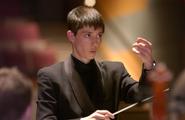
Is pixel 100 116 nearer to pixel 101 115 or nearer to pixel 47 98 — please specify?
pixel 101 115

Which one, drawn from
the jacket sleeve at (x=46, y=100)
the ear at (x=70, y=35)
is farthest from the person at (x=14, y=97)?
the ear at (x=70, y=35)

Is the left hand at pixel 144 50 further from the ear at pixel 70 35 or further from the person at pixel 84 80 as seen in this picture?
the ear at pixel 70 35

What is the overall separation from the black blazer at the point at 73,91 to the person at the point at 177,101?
0.65 ft

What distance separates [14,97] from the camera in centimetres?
100

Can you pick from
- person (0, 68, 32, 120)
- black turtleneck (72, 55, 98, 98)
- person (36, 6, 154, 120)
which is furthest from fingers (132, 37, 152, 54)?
person (0, 68, 32, 120)

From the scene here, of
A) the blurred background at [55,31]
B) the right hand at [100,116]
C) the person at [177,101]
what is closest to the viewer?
the person at [177,101]

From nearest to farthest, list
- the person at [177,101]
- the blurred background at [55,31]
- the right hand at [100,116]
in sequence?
the person at [177,101] → the right hand at [100,116] → the blurred background at [55,31]

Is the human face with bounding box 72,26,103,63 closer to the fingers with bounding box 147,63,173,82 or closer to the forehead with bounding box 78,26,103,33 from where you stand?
the forehead with bounding box 78,26,103,33

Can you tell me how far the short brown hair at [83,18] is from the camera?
1045 mm

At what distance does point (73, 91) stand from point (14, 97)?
5.4 inches

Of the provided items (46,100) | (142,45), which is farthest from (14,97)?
(142,45)

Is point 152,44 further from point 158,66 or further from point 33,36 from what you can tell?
point 33,36

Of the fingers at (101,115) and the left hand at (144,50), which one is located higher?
the left hand at (144,50)

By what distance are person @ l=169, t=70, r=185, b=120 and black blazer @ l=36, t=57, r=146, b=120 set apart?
0.20 metres
